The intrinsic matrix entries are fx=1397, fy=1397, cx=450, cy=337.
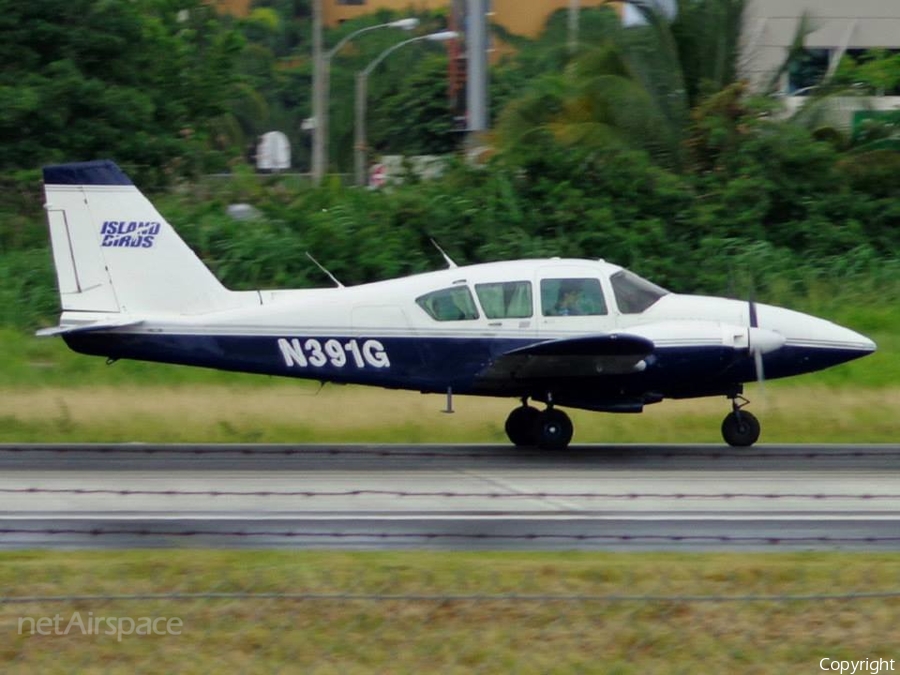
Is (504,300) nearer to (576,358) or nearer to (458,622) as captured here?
(576,358)

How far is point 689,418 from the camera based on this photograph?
16.8 meters

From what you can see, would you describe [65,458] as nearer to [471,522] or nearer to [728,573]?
[471,522]

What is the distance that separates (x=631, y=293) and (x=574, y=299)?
0.60 metres

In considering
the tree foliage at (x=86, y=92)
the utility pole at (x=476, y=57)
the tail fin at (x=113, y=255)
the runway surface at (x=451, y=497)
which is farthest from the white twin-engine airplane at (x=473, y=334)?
the tree foliage at (x=86, y=92)

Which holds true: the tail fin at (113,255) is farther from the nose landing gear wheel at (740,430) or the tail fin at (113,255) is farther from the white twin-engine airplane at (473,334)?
the nose landing gear wheel at (740,430)

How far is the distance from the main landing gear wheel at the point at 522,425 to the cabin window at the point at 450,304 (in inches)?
47.3

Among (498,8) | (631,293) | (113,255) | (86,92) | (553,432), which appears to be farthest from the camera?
(498,8)

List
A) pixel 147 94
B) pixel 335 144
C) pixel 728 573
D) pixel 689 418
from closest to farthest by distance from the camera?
pixel 728 573 < pixel 689 418 < pixel 147 94 < pixel 335 144

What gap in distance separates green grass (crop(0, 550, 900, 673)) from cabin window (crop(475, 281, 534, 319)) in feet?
20.3

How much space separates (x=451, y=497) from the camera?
1079cm

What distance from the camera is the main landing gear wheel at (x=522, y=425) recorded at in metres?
14.3

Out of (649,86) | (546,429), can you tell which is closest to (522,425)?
(546,429)

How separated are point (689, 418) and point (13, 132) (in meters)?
16.6

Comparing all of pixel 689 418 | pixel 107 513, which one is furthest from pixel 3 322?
pixel 107 513
